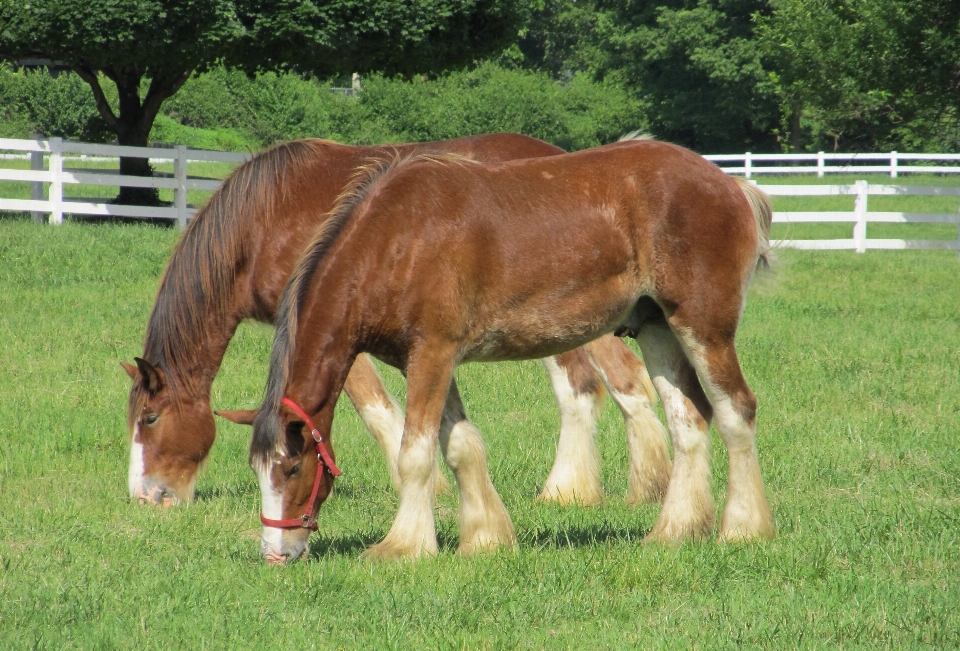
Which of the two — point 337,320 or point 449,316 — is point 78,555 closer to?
point 337,320

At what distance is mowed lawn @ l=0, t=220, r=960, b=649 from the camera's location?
410cm

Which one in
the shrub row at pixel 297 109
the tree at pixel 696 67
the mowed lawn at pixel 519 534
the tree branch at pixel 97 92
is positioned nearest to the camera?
the mowed lawn at pixel 519 534

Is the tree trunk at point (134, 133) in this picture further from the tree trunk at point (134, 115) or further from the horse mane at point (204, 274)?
the horse mane at point (204, 274)

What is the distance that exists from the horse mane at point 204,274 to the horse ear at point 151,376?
5 cm

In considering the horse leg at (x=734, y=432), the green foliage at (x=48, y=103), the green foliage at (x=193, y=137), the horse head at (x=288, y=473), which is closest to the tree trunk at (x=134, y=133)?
the green foliage at (x=193, y=137)

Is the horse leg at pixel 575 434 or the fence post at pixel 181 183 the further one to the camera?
the fence post at pixel 181 183

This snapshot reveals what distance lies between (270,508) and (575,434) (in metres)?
2.68

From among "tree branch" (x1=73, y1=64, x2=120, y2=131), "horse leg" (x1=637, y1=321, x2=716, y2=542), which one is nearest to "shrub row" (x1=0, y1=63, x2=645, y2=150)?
"tree branch" (x1=73, y1=64, x2=120, y2=131)

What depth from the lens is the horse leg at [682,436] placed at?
17.5 feet

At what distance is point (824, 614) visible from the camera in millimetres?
4215

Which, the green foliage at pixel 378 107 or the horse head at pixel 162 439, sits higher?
the green foliage at pixel 378 107

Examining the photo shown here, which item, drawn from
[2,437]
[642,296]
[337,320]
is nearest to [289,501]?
[337,320]

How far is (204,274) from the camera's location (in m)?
5.98

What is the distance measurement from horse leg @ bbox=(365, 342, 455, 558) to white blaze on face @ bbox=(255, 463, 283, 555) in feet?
1.50
